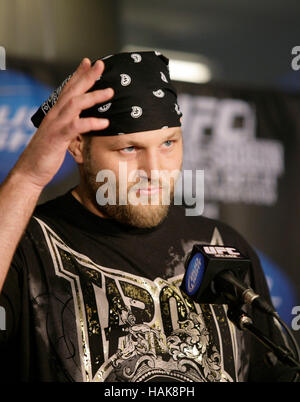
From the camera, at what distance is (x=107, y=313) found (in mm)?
1528

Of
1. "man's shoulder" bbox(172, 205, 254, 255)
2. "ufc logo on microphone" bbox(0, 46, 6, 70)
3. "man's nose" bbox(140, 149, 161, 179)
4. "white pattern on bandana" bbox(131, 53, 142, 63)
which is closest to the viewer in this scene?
"man's nose" bbox(140, 149, 161, 179)

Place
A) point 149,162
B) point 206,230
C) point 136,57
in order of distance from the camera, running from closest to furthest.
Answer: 1. point 149,162
2. point 136,57
3. point 206,230

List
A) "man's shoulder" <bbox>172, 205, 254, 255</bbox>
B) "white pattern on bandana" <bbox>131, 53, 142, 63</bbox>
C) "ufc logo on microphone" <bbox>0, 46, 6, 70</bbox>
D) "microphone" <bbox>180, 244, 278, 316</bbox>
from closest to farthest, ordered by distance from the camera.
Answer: "microphone" <bbox>180, 244, 278, 316</bbox>
"white pattern on bandana" <bbox>131, 53, 142, 63</bbox>
"man's shoulder" <bbox>172, 205, 254, 255</bbox>
"ufc logo on microphone" <bbox>0, 46, 6, 70</bbox>

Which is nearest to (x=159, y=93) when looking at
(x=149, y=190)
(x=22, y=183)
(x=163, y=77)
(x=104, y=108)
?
(x=163, y=77)

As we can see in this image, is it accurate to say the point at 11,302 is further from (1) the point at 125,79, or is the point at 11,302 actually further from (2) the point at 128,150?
(1) the point at 125,79

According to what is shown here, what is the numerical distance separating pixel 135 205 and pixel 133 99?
0.32 m

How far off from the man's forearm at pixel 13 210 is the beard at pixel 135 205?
1.43 feet

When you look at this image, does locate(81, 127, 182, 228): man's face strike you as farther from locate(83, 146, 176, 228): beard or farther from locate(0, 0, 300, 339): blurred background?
locate(0, 0, 300, 339): blurred background

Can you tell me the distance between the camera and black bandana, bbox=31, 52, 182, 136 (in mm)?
1601

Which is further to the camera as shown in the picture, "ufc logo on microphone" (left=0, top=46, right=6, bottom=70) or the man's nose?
"ufc logo on microphone" (left=0, top=46, right=6, bottom=70)

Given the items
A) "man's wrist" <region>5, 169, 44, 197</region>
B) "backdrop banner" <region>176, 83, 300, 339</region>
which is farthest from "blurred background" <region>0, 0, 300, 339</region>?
"man's wrist" <region>5, 169, 44, 197</region>

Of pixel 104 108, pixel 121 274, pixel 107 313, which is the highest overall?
pixel 104 108

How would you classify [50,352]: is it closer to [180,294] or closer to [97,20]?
[180,294]

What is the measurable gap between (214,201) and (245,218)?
8.5 inches
